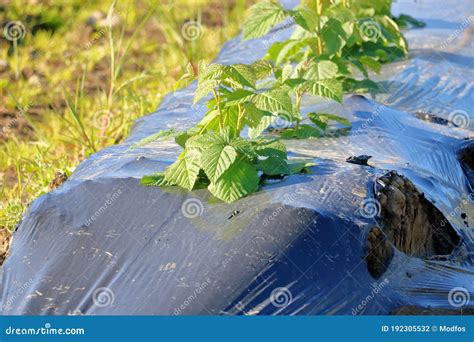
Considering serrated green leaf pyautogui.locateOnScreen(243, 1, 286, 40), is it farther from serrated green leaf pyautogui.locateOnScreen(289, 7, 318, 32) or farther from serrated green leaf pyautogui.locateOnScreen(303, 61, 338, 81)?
serrated green leaf pyautogui.locateOnScreen(303, 61, 338, 81)

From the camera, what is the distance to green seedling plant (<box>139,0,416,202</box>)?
2748 millimetres

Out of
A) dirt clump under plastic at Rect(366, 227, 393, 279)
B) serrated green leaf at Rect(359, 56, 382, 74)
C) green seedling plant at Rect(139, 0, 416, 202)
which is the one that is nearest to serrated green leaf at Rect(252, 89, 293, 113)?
green seedling plant at Rect(139, 0, 416, 202)

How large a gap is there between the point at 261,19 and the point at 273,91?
0.79 meters

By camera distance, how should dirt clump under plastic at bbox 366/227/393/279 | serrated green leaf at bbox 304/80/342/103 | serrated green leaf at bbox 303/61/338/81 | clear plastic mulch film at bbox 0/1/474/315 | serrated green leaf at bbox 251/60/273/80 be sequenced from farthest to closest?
serrated green leaf at bbox 303/61/338/81
serrated green leaf at bbox 304/80/342/103
serrated green leaf at bbox 251/60/273/80
dirt clump under plastic at bbox 366/227/393/279
clear plastic mulch film at bbox 0/1/474/315

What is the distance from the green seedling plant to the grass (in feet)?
2.84

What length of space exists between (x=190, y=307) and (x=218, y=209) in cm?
40

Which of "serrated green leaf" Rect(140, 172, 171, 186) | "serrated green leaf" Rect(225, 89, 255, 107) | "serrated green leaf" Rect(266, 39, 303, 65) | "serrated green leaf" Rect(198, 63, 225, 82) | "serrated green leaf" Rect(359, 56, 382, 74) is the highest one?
"serrated green leaf" Rect(198, 63, 225, 82)

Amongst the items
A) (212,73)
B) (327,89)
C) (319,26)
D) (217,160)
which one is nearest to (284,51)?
(319,26)

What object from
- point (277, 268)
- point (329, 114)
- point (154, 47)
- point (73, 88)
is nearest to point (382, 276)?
point (277, 268)

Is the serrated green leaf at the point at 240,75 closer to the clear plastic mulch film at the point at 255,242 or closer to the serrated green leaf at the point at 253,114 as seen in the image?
the serrated green leaf at the point at 253,114

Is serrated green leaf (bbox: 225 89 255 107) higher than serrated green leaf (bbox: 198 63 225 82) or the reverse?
the reverse

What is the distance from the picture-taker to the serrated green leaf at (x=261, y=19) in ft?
11.8

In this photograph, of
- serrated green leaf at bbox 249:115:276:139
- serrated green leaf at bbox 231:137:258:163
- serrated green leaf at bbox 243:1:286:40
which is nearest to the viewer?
serrated green leaf at bbox 231:137:258:163

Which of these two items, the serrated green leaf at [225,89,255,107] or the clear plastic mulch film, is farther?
the serrated green leaf at [225,89,255,107]
